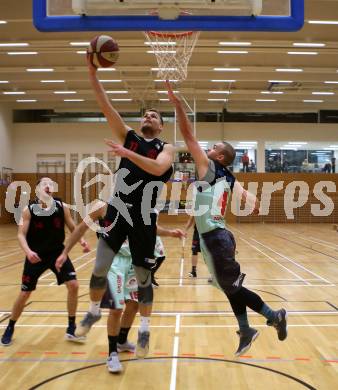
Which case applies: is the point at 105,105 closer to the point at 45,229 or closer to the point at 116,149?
the point at 116,149

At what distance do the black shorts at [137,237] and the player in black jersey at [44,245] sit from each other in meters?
1.39

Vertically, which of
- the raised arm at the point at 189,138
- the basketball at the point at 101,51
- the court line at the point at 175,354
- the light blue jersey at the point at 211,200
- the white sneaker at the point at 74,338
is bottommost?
the court line at the point at 175,354

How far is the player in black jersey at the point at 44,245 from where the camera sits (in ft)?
20.0

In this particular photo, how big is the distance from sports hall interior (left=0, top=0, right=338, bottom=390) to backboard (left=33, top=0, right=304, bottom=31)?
128 inches

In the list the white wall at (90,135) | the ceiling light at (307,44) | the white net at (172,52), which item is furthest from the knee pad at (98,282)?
the white wall at (90,135)

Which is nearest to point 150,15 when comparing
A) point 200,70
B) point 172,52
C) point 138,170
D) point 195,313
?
point 138,170

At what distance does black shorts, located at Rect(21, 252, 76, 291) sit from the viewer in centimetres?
608

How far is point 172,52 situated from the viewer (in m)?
11.5

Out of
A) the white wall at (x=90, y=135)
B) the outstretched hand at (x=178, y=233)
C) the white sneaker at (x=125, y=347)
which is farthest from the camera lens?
the white wall at (x=90, y=135)

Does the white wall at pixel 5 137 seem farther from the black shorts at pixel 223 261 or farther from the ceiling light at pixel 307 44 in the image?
the black shorts at pixel 223 261

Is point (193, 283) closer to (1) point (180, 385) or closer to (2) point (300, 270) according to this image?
(2) point (300, 270)

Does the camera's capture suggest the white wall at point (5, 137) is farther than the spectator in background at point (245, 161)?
No

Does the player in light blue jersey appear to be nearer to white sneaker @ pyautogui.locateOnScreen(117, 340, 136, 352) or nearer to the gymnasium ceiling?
white sneaker @ pyautogui.locateOnScreen(117, 340, 136, 352)

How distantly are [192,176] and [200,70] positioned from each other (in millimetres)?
7348
